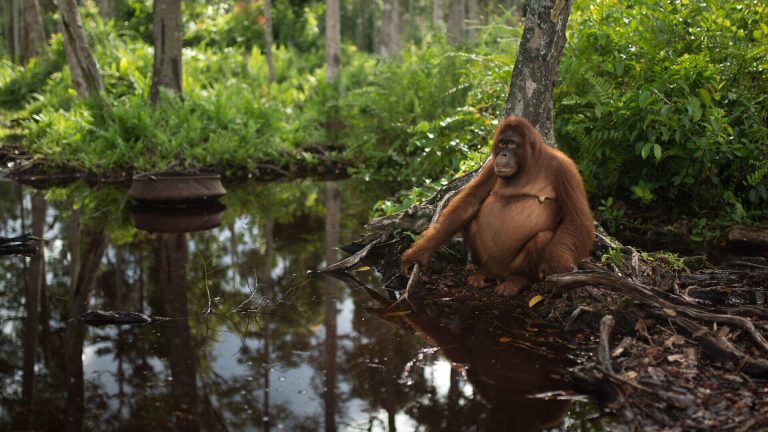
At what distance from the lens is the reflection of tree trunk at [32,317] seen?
297cm

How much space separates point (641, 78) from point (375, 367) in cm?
426

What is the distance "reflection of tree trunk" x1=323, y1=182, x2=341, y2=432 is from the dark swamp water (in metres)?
Answer: 0.01

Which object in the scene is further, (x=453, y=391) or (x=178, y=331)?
(x=178, y=331)

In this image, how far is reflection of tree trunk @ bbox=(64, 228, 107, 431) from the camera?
2822 mm

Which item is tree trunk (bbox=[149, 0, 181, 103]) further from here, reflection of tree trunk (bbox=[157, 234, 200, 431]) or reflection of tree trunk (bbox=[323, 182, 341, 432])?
reflection of tree trunk (bbox=[157, 234, 200, 431])

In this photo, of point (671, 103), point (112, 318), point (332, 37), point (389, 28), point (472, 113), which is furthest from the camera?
point (389, 28)

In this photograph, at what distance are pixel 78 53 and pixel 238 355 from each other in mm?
8514

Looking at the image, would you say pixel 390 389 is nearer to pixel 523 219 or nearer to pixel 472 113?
pixel 523 219

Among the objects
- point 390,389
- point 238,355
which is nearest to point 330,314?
point 238,355

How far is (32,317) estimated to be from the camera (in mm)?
4000

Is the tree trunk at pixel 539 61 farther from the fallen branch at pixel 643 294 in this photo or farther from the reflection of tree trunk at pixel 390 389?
the reflection of tree trunk at pixel 390 389

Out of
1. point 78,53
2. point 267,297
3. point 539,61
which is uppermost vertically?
point 78,53

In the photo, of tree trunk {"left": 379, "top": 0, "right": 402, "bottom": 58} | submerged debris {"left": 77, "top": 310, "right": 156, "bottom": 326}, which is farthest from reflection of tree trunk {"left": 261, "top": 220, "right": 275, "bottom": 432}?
tree trunk {"left": 379, "top": 0, "right": 402, "bottom": 58}

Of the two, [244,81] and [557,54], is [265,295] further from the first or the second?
[244,81]
